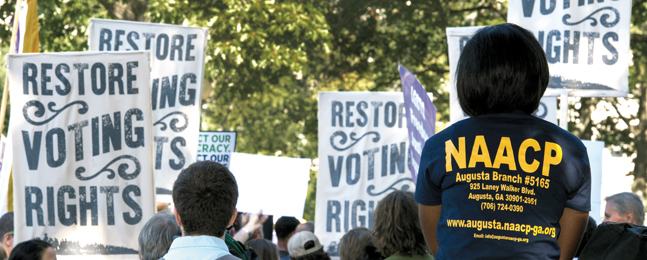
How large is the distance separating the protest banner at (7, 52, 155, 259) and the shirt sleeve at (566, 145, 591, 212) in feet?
11.5

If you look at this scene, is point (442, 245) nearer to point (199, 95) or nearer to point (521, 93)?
point (521, 93)

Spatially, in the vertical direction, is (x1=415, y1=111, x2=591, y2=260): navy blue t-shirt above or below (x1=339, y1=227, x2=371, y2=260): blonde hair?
above

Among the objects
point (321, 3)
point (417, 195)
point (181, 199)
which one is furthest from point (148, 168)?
point (321, 3)

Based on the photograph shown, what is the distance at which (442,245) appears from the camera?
1934 millimetres

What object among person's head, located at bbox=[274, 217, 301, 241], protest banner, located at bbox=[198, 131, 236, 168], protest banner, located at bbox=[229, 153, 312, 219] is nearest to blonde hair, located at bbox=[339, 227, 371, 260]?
person's head, located at bbox=[274, 217, 301, 241]

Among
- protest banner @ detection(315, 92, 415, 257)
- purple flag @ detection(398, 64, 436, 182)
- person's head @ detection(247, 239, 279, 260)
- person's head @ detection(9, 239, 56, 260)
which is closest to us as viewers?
person's head @ detection(9, 239, 56, 260)

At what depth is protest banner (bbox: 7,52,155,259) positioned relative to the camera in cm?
488

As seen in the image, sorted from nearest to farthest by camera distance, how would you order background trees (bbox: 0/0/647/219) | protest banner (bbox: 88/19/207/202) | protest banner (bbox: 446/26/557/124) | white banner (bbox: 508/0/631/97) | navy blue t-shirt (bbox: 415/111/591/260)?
1. navy blue t-shirt (bbox: 415/111/591/260)
2. white banner (bbox: 508/0/631/97)
3. protest banner (bbox: 446/26/557/124)
4. protest banner (bbox: 88/19/207/202)
5. background trees (bbox: 0/0/647/219)

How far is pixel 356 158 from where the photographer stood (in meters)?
8.13

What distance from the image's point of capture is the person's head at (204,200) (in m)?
2.44

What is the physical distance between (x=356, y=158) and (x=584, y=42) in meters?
3.20

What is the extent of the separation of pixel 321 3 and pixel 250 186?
25.1 ft

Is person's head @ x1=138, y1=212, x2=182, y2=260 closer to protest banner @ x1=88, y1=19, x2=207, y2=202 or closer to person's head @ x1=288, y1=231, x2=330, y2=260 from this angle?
person's head @ x1=288, y1=231, x2=330, y2=260

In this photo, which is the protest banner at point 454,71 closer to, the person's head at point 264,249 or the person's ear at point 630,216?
the person's ear at point 630,216
